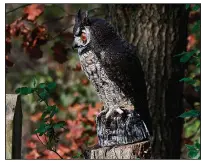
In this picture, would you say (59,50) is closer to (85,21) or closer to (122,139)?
(85,21)

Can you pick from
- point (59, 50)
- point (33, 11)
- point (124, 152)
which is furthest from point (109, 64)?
point (59, 50)

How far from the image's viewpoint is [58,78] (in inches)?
271

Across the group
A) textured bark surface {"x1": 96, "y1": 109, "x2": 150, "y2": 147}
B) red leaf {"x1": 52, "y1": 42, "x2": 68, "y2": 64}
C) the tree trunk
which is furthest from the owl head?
red leaf {"x1": 52, "y1": 42, "x2": 68, "y2": 64}

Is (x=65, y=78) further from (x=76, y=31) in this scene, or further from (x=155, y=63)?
(x=76, y=31)

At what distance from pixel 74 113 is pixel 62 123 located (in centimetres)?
296

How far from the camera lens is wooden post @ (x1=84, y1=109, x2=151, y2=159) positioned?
10.4 feet

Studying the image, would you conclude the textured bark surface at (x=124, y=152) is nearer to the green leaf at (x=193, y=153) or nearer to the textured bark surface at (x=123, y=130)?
the textured bark surface at (x=123, y=130)

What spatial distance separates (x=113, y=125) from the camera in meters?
3.28

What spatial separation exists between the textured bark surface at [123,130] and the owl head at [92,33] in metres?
0.47

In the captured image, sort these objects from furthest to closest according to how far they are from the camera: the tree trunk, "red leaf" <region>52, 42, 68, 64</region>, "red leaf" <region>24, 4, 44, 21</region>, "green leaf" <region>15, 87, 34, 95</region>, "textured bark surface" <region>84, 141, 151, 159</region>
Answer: "red leaf" <region>52, 42, 68, 64</region>
"red leaf" <region>24, 4, 44, 21</region>
the tree trunk
"textured bark surface" <region>84, 141, 151, 159</region>
"green leaf" <region>15, 87, 34, 95</region>

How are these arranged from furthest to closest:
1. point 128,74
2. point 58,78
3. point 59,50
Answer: point 58,78 < point 59,50 < point 128,74

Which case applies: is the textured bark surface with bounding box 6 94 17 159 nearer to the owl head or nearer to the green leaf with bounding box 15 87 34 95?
the green leaf with bounding box 15 87 34 95

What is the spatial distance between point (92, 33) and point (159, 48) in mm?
1267

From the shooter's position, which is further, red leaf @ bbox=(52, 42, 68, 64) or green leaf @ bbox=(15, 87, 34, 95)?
red leaf @ bbox=(52, 42, 68, 64)
